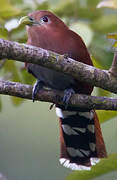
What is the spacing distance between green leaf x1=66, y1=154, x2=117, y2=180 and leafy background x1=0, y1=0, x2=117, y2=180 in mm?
644

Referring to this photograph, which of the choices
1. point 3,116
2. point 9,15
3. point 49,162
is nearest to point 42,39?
point 9,15

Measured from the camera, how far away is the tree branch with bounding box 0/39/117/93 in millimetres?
1821

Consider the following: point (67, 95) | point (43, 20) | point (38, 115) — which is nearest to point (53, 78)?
point (67, 95)

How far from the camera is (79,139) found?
277cm

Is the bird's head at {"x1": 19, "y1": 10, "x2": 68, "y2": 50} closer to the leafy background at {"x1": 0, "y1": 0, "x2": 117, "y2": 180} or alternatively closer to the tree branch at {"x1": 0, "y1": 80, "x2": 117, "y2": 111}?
the leafy background at {"x1": 0, "y1": 0, "x2": 117, "y2": 180}

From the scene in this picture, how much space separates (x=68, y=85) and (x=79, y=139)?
0.46 m

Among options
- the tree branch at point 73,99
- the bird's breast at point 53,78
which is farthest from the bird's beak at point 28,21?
the tree branch at point 73,99

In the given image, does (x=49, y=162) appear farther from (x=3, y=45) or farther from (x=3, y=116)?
(x=3, y=45)

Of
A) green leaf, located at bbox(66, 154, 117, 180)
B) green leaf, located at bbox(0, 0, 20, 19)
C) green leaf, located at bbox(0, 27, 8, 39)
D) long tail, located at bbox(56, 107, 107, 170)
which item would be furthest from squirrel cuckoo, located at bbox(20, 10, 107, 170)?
green leaf, located at bbox(66, 154, 117, 180)

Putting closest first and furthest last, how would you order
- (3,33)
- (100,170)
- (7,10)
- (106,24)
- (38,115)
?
(100,170) < (3,33) < (7,10) < (106,24) < (38,115)

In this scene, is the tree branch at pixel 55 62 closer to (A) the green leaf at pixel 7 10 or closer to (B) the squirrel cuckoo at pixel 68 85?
(B) the squirrel cuckoo at pixel 68 85

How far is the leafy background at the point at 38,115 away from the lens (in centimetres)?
280

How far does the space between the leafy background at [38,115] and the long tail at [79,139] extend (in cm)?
19

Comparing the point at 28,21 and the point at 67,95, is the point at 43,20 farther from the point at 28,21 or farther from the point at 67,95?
the point at 67,95
